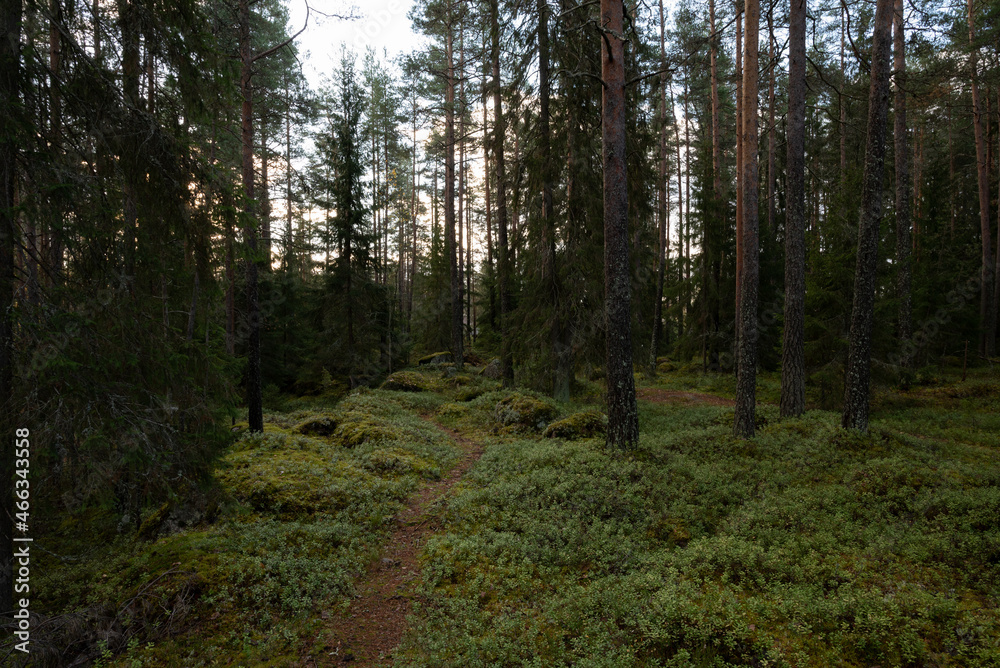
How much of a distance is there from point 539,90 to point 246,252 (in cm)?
1215

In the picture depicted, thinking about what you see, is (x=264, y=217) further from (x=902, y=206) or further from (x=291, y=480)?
(x=902, y=206)

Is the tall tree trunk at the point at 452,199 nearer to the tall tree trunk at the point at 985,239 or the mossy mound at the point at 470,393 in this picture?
the mossy mound at the point at 470,393

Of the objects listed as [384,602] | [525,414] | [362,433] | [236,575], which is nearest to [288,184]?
[362,433]

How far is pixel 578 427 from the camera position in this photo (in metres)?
11.1

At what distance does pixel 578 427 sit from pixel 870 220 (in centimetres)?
731

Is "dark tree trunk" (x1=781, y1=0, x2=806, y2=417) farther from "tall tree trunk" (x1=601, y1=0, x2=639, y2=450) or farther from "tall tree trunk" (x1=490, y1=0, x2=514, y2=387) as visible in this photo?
"tall tree trunk" (x1=490, y1=0, x2=514, y2=387)

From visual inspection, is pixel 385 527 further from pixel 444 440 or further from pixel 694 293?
pixel 694 293

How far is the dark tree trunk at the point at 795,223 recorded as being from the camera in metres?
10.4

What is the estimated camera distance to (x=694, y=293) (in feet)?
77.4

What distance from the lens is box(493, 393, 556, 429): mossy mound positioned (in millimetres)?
12617

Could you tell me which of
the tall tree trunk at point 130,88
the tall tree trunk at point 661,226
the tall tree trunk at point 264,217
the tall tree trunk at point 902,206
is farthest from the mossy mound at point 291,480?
the tall tree trunk at point 902,206

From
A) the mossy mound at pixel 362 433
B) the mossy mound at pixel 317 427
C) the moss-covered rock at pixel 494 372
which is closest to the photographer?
the mossy mound at pixel 362 433

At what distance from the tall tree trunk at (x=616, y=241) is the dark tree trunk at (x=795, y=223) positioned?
15.3ft

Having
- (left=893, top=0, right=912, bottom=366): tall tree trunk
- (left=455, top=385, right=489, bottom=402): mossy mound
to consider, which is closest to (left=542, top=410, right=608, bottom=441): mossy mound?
(left=455, top=385, right=489, bottom=402): mossy mound
